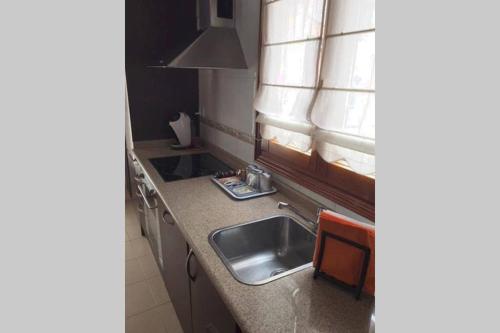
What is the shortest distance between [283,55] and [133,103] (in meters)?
1.72

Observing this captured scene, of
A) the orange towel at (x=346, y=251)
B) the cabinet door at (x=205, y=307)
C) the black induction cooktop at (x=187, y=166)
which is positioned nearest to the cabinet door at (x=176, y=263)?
the cabinet door at (x=205, y=307)

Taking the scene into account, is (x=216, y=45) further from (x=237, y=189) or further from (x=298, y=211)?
(x=298, y=211)

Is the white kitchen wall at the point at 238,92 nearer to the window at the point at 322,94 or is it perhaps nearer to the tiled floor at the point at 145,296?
the window at the point at 322,94

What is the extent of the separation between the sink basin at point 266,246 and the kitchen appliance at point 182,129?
1.59 meters

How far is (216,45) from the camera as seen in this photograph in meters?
1.87

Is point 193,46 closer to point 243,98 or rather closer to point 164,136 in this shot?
point 243,98

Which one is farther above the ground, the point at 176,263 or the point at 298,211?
the point at 298,211

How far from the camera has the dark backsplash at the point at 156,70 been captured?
2494 mm

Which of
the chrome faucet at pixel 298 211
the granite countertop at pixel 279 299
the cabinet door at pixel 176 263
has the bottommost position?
the cabinet door at pixel 176 263

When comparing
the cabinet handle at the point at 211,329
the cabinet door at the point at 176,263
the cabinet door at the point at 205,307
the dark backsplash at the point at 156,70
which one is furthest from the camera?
the dark backsplash at the point at 156,70

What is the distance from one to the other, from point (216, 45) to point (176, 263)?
1.37 metres

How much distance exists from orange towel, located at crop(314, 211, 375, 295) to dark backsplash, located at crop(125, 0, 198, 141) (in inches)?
82.0

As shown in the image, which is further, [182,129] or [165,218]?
[182,129]

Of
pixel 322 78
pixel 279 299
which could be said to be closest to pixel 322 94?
pixel 322 78
